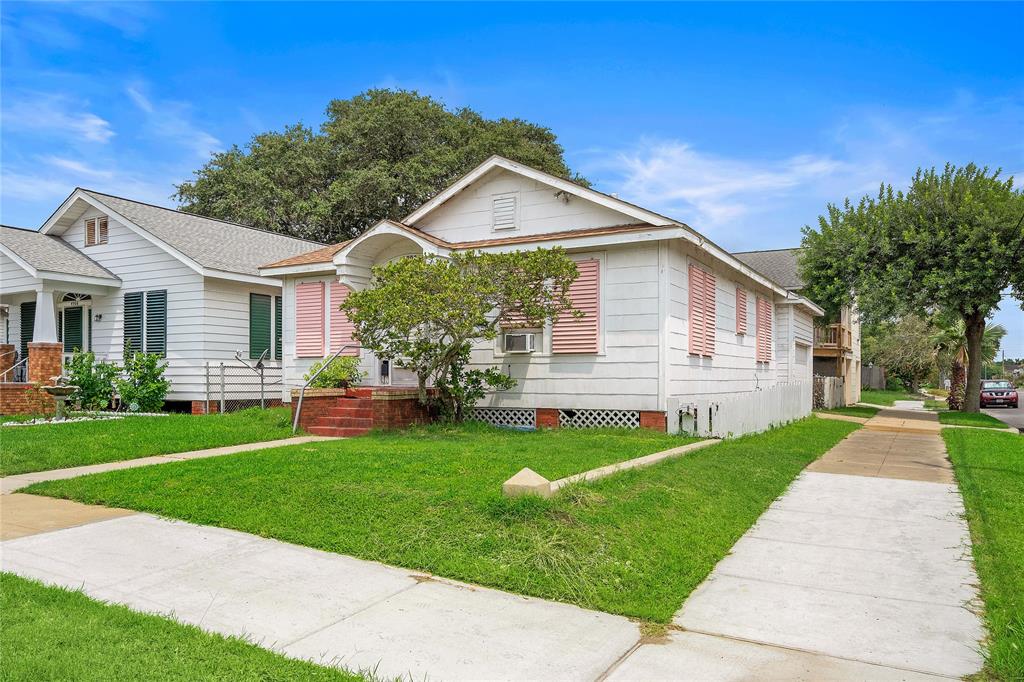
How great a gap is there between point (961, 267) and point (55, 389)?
2498 cm

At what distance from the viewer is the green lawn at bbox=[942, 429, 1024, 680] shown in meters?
4.32

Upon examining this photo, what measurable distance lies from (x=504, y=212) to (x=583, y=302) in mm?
2784

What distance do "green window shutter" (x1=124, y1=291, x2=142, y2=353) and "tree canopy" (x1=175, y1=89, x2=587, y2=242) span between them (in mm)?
16116

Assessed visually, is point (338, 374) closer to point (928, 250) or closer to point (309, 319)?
point (309, 319)

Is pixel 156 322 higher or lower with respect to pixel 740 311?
lower

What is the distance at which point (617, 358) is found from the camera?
13.9 metres

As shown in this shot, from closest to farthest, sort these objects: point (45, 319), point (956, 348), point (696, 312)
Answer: point (696, 312)
point (45, 319)
point (956, 348)

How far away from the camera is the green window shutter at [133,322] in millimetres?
19922

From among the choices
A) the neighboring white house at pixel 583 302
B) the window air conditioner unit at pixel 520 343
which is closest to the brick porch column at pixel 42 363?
the neighboring white house at pixel 583 302

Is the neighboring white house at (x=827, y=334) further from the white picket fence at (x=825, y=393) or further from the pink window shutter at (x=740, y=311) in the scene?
the pink window shutter at (x=740, y=311)

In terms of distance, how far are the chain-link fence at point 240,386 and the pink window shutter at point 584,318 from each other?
8.31 metres

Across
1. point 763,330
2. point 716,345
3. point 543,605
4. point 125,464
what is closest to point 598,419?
point 716,345

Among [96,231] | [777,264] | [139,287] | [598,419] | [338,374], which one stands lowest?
[598,419]

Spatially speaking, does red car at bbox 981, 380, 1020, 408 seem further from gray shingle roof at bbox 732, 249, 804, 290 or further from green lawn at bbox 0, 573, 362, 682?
green lawn at bbox 0, 573, 362, 682
